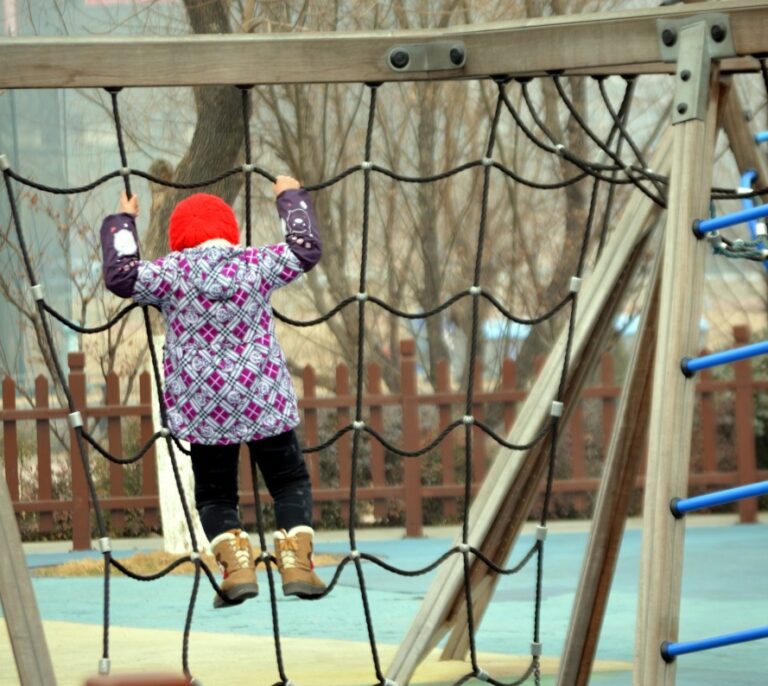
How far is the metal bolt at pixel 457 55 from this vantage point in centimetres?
385

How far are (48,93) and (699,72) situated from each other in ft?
28.8

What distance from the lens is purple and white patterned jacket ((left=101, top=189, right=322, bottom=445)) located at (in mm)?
3721

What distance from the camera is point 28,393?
37.4 ft

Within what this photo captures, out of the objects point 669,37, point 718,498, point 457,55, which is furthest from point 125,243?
point 718,498

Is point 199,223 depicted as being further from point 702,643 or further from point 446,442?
point 446,442

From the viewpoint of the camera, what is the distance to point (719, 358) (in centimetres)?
335

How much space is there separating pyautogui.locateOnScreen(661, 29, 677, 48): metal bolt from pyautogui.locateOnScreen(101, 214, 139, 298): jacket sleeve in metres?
1.26

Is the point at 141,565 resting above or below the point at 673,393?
below

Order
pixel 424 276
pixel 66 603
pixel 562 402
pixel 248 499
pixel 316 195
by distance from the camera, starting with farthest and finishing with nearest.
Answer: pixel 424 276, pixel 316 195, pixel 248 499, pixel 66 603, pixel 562 402

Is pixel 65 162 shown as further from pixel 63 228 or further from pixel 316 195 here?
pixel 316 195

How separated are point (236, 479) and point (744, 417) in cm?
732

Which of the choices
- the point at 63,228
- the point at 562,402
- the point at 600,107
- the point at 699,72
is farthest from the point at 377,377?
the point at 699,72

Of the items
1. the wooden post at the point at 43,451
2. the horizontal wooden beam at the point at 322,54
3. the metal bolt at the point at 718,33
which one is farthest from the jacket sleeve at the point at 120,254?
the wooden post at the point at 43,451

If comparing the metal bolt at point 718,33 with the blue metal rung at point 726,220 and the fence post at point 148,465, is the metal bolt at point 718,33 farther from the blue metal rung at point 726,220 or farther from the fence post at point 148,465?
the fence post at point 148,465
